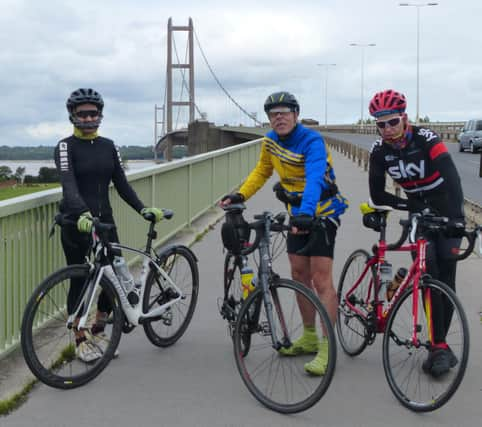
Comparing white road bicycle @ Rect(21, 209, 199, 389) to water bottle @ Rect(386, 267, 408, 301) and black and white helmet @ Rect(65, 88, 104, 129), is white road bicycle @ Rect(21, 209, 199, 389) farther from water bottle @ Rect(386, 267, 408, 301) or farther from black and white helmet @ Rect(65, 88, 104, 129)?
water bottle @ Rect(386, 267, 408, 301)

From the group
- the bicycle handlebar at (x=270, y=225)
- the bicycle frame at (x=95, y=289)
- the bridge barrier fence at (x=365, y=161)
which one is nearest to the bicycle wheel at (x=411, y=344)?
the bicycle handlebar at (x=270, y=225)

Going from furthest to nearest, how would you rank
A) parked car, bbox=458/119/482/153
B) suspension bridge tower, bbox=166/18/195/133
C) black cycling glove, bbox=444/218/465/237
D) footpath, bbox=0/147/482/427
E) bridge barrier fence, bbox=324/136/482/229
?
suspension bridge tower, bbox=166/18/195/133, parked car, bbox=458/119/482/153, bridge barrier fence, bbox=324/136/482/229, black cycling glove, bbox=444/218/465/237, footpath, bbox=0/147/482/427

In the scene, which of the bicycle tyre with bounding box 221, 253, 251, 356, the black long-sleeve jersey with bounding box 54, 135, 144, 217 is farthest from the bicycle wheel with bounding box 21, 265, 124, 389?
the bicycle tyre with bounding box 221, 253, 251, 356

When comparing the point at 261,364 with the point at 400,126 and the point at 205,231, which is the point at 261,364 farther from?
the point at 205,231

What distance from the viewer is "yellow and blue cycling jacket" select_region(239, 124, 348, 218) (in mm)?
4641

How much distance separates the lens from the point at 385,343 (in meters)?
4.36

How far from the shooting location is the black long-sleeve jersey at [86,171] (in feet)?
16.1

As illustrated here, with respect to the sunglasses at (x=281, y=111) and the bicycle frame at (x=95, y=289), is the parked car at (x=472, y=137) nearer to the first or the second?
the bicycle frame at (x=95, y=289)

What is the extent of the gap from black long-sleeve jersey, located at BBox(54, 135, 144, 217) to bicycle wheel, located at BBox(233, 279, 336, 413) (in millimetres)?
1218

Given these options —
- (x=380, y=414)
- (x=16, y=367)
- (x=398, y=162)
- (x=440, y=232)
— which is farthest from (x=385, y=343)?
(x=16, y=367)

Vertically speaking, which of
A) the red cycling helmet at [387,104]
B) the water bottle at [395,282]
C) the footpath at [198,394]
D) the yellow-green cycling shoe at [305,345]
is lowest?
the footpath at [198,394]

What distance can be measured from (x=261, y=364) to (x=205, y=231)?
23.7 ft

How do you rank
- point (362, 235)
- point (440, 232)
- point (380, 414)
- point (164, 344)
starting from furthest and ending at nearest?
1. point (362, 235)
2. point (164, 344)
3. point (440, 232)
4. point (380, 414)

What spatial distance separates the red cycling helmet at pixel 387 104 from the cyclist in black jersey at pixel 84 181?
154 cm
